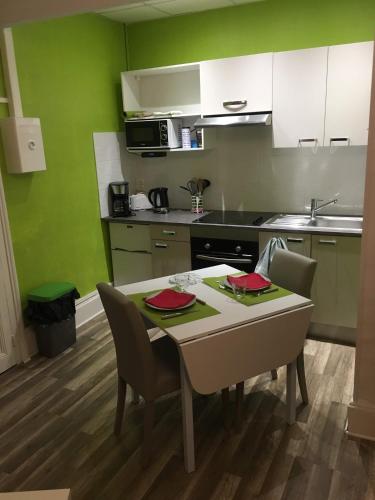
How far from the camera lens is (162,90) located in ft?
13.6

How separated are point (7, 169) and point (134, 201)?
150cm

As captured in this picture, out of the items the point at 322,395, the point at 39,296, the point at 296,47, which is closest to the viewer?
the point at 322,395

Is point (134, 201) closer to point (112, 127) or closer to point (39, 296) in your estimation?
point (112, 127)

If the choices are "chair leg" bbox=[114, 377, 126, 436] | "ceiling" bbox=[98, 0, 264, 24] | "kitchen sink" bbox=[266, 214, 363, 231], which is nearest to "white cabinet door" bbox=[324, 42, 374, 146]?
"kitchen sink" bbox=[266, 214, 363, 231]

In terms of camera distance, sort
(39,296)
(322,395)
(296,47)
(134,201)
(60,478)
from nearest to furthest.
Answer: (60,478)
(322,395)
(39,296)
(296,47)
(134,201)

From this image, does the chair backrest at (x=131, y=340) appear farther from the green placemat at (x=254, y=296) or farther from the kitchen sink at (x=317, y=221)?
the kitchen sink at (x=317, y=221)

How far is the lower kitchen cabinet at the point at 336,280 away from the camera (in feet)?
10.3

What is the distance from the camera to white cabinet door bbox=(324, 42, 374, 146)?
3.03 metres

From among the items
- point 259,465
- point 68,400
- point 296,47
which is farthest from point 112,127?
point 259,465

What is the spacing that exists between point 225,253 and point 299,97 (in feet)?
4.46

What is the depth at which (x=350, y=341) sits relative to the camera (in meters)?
3.36

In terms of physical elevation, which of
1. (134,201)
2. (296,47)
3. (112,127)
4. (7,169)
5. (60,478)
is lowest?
(60,478)

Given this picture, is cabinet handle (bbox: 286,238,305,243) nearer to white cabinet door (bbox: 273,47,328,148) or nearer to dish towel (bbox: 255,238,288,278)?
dish towel (bbox: 255,238,288,278)

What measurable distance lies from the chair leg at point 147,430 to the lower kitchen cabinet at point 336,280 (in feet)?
5.70
